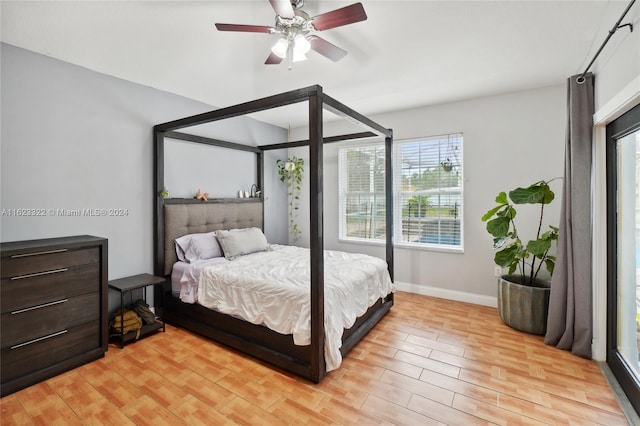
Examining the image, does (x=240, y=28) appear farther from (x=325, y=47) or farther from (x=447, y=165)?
(x=447, y=165)

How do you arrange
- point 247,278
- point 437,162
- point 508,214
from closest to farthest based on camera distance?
point 247,278 < point 508,214 < point 437,162

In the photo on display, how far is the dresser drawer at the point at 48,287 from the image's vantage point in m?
2.00

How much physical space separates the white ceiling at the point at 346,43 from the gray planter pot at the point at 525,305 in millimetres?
2040

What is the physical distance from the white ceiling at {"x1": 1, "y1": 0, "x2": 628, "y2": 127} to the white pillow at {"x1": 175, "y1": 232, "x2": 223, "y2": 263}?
5.51 ft

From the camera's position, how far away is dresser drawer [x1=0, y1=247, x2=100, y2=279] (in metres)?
2.02

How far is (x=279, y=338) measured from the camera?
7.64 feet

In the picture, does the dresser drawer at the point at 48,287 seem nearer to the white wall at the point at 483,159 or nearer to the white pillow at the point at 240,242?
the white pillow at the point at 240,242

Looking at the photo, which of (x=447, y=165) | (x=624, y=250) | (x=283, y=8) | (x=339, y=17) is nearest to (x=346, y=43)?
(x=339, y=17)

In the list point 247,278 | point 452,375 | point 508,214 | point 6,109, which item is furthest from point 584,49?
point 6,109

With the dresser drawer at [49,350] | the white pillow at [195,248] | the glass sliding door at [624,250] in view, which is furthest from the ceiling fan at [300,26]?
the dresser drawer at [49,350]

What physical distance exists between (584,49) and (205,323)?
4.09 metres

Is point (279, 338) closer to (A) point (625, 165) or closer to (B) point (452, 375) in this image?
(B) point (452, 375)

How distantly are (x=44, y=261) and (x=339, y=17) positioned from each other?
2638mm

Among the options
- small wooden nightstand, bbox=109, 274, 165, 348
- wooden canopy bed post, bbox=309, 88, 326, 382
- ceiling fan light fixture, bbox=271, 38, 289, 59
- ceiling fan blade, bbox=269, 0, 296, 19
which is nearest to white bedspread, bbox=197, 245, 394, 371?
wooden canopy bed post, bbox=309, 88, 326, 382
